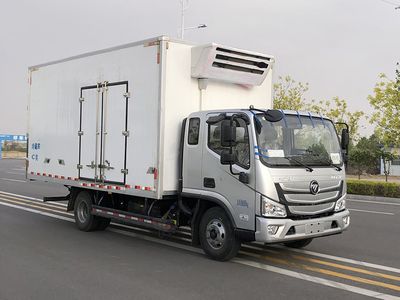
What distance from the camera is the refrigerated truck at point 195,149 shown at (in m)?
6.63

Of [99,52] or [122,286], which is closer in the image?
[122,286]

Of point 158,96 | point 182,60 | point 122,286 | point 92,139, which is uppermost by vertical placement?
point 182,60

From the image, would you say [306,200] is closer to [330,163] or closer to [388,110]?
[330,163]

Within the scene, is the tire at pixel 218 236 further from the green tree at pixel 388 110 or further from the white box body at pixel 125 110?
the green tree at pixel 388 110

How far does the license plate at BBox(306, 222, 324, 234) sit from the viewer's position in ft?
22.0

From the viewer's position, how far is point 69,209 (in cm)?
1020

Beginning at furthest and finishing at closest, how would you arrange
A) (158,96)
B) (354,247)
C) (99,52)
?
(99,52) < (354,247) < (158,96)

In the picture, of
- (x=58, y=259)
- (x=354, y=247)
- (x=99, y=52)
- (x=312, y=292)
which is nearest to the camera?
(x=312, y=292)

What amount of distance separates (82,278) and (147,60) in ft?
12.2

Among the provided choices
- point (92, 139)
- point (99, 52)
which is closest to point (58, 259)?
point (92, 139)

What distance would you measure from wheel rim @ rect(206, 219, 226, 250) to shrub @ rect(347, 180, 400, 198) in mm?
14126

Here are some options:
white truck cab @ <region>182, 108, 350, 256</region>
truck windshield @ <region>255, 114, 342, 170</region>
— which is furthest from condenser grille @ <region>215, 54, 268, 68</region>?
truck windshield @ <region>255, 114, 342, 170</region>

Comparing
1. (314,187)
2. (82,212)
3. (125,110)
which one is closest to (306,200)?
(314,187)

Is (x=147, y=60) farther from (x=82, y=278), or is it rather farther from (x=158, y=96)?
(x=82, y=278)
